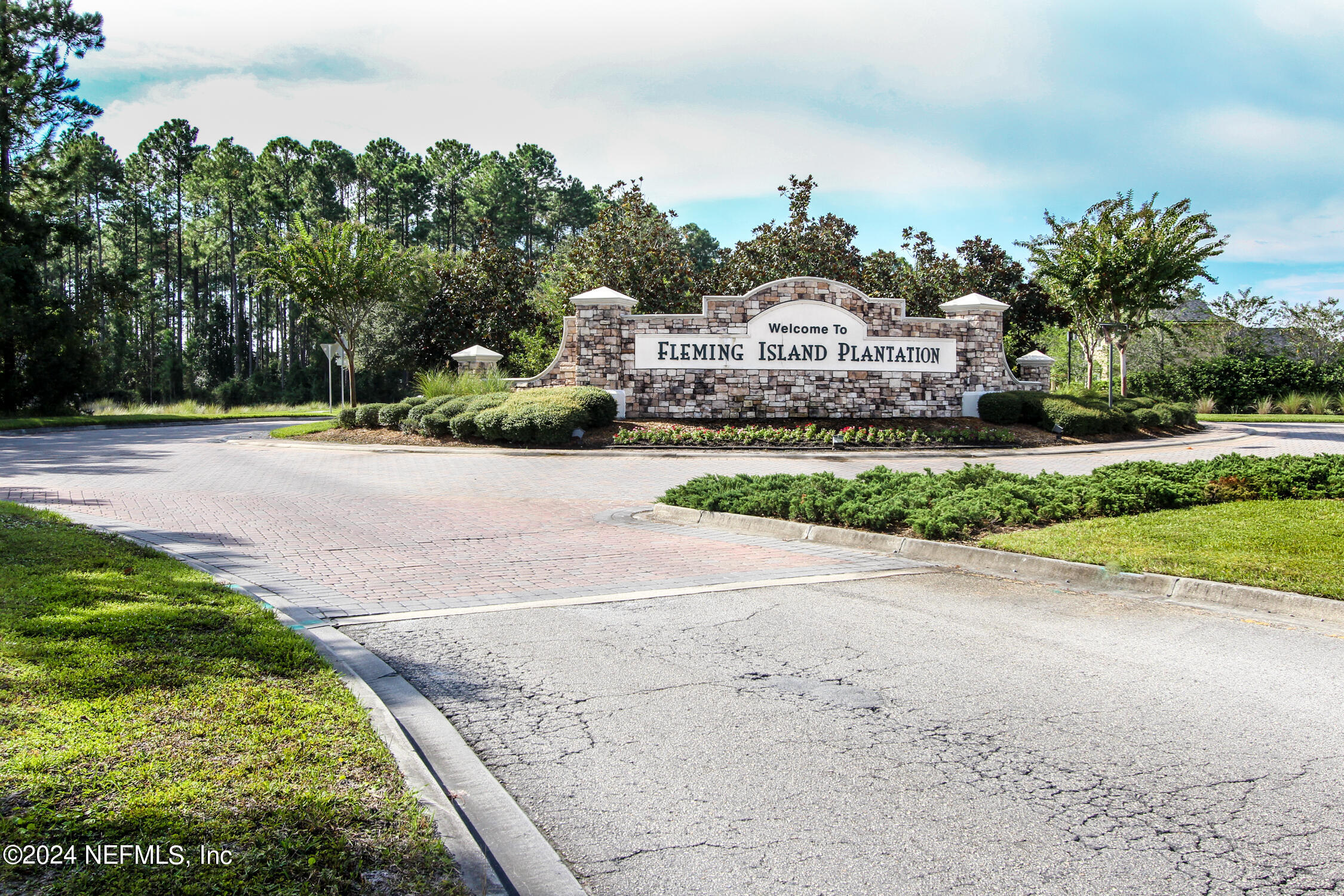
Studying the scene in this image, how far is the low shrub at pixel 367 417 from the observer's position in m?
24.0

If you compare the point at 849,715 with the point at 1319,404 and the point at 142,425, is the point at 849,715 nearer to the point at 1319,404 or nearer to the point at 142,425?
the point at 142,425

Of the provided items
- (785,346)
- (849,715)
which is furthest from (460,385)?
(849,715)

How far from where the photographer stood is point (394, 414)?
23766 mm

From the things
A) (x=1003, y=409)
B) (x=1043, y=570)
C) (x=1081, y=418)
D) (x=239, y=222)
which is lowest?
(x=1043, y=570)

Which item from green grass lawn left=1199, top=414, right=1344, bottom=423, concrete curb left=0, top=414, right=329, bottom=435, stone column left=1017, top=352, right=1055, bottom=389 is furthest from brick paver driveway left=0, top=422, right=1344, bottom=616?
green grass lawn left=1199, top=414, right=1344, bottom=423

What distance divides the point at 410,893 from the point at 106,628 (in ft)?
10.5

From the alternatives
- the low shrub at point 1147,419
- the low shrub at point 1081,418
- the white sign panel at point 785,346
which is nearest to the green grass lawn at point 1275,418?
the low shrub at point 1147,419

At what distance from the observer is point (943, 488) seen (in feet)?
34.4

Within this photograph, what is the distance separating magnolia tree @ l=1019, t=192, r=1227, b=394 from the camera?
2491cm

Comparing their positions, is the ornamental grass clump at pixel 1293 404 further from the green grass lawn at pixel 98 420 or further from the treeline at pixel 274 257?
the green grass lawn at pixel 98 420

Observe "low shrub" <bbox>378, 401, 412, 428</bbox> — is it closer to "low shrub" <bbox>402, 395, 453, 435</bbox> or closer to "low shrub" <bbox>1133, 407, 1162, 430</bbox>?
"low shrub" <bbox>402, 395, 453, 435</bbox>

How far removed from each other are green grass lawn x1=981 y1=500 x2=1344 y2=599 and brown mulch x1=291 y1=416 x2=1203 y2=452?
38.5 feet

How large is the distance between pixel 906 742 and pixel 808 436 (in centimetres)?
1753

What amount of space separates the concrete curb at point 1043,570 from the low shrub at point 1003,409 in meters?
14.8
